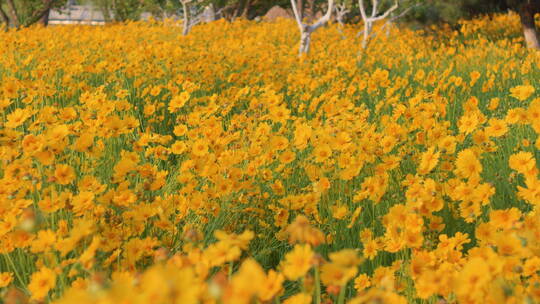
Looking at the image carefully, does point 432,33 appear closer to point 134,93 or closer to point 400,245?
point 134,93

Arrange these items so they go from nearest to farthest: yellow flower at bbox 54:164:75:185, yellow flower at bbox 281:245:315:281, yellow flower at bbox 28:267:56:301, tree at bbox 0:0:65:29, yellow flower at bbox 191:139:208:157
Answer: yellow flower at bbox 281:245:315:281
yellow flower at bbox 28:267:56:301
yellow flower at bbox 54:164:75:185
yellow flower at bbox 191:139:208:157
tree at bbox 0:0:65:29

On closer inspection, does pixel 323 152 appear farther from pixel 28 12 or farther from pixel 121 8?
pixel 121 8

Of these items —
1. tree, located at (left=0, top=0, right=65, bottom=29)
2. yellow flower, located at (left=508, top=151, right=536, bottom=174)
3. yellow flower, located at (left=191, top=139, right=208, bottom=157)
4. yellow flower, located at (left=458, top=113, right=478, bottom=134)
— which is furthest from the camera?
tree, located at (left=0, top=0, right=65, bottom=29)

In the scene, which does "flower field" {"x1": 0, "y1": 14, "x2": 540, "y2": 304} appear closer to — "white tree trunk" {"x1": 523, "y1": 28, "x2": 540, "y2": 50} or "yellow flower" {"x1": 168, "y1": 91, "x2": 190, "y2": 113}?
"yellow flower" {"x1": 168, "y1": 91, "x2": 190, "y2": 113}

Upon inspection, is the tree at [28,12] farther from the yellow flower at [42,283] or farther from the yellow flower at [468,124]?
the yellow flower at [42,283]

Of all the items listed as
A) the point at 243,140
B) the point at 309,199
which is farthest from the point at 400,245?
the point at 243,140

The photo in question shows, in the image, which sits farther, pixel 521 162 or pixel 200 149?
pixel 200 149

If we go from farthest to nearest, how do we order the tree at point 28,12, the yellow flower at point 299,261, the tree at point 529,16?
the tree at point 28,12 → the tree at point 529,16 → the yellow flower at point 299,261

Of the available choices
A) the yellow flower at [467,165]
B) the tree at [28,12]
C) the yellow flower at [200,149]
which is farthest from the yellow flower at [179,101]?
the tree at [28,12]

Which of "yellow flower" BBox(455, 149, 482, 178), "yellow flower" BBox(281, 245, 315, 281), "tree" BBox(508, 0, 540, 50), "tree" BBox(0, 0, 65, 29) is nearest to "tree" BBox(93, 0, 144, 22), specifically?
"tree" BBox(0, 0, 65, 29)

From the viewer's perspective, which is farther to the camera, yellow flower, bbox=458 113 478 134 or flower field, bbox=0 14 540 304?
yellow flower, bbox=458 113 478 134

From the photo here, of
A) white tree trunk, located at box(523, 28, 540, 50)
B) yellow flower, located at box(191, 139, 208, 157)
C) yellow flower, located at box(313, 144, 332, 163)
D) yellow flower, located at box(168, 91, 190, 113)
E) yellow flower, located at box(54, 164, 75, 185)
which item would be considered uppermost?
yellow flower, located at box(54, 164, 75, 185)

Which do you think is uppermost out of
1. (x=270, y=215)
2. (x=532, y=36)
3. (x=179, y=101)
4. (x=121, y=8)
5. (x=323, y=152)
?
(x=121, y=8)

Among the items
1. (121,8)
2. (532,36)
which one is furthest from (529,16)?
(121,8)
